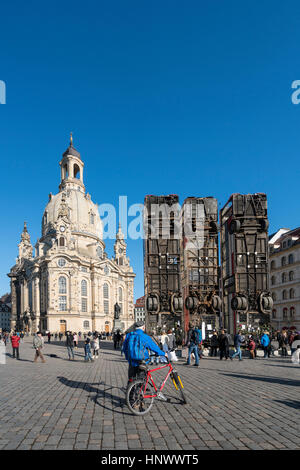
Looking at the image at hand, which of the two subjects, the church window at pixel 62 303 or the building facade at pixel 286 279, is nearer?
the building facade at pixel 286 279

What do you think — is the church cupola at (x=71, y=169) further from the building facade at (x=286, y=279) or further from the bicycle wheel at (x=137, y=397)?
the bicycle wheel at (x=137, y=397)

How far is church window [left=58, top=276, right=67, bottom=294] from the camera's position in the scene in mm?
72500

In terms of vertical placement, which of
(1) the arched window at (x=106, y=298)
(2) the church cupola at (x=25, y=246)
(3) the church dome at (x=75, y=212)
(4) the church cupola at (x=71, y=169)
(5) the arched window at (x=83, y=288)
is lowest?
(1) the arched window at (x=106, y=298)

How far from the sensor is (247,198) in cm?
2527

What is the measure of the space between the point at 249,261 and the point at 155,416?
18957 mm

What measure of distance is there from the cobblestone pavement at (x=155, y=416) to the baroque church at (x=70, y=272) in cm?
4981

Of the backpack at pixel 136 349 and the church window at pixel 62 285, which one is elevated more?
the backpack at pixel 136 349

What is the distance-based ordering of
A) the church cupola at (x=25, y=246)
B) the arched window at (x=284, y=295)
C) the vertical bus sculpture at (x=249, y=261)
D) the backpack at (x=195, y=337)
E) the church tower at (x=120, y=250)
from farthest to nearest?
1. the church tower at (x=120, y=250)
2. the church cupola at (x=25, y=246)
3. the arched window at (x=284, y=295)
4. the vertical bus sculpture at (x=249, y=261)
5. the backpack at (x=195, y=337)

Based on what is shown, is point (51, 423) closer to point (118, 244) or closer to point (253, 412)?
point (253, 412)

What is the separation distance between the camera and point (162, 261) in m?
28.0

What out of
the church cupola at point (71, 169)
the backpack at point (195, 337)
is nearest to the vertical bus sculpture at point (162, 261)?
the backpack at point (195, 337)

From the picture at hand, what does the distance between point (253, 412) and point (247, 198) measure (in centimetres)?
2009

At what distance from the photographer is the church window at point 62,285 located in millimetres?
72500
